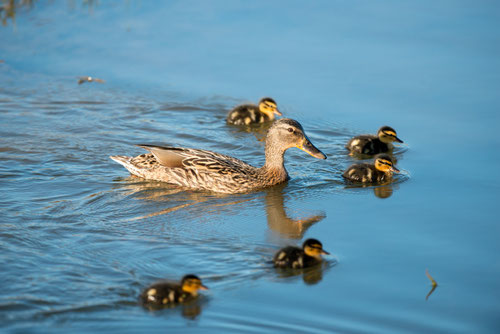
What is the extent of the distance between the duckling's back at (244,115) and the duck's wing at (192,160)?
1.55 meters

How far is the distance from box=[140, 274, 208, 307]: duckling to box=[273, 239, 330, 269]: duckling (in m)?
0.67

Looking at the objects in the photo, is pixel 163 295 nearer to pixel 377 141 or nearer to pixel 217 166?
pixel 217 166

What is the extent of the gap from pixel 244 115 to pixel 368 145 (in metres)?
1.54

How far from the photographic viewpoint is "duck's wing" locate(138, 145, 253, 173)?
6.71 m

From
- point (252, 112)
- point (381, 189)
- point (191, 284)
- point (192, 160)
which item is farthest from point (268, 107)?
point (191, 284)

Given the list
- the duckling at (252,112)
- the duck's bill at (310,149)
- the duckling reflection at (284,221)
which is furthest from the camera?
the duckling at (252,112)

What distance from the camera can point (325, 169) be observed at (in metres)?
7.21

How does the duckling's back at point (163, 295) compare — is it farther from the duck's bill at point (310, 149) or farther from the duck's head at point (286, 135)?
the duck's bill at point (310, 149)

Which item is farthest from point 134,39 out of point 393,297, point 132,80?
point 393,297

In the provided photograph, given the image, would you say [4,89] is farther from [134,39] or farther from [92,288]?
[92,288]

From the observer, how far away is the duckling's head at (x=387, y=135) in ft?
24.1

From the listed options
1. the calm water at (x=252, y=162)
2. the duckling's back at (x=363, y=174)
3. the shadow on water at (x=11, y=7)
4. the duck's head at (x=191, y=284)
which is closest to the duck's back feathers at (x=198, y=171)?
the calm water at (x=252, y=162)

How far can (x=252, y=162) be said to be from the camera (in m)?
7.61

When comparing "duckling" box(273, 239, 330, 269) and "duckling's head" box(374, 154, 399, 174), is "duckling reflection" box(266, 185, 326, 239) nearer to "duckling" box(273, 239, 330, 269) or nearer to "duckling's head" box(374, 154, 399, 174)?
"duckling" box(273, 239, 330, 269)
